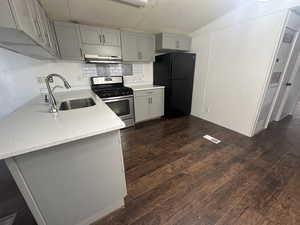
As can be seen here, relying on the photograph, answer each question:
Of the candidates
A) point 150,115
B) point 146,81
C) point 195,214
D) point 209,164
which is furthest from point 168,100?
point 195,214

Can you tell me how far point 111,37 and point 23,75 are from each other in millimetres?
1729

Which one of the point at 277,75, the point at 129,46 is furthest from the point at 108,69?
the point at 277,75

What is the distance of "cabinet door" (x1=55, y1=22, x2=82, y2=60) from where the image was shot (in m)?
2.26

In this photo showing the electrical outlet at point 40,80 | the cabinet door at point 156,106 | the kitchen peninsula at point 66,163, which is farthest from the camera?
the cabinet door at point 156,106

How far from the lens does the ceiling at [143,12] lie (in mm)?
1965

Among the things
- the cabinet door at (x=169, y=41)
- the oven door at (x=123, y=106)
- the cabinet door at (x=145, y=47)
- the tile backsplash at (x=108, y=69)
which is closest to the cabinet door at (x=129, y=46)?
the cabinet door at (x=145, y=47)

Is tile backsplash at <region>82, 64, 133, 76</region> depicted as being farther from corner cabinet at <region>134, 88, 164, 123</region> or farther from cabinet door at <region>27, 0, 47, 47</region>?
cabinet door at <region>27, 0, 47, 47</region>

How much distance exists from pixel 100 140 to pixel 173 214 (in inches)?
40.7

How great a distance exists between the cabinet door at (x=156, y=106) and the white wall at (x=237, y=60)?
3.42 ft

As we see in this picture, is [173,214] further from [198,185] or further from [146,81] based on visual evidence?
[146,81]

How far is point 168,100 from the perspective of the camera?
336 centimetres

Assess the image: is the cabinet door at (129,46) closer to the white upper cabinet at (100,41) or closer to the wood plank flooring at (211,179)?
the white upper cabinet at (100,41)

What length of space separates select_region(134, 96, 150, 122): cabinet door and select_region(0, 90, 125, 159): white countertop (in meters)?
1.73

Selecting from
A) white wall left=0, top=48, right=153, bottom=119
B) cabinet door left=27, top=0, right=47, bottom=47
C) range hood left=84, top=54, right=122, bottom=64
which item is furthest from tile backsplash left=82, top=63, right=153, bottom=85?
cabinet door left=27, top=0, right=47, bottom=47
